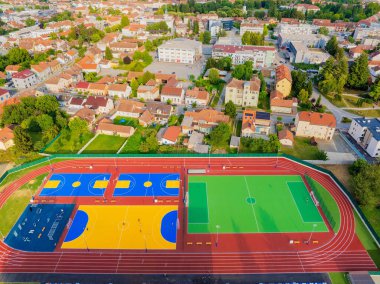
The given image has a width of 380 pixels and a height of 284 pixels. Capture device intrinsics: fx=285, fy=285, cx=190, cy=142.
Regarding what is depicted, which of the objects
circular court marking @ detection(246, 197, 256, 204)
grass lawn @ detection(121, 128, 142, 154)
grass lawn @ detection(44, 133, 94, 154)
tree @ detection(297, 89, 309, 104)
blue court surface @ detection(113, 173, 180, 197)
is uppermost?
tree @ detection(297, 89, 309, 104)

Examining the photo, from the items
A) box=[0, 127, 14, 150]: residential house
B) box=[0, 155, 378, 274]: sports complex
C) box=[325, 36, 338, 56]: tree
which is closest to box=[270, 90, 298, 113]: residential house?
box=[0, 155, 378, 274]: sports complex

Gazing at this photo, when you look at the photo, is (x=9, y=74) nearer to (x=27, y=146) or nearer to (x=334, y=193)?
(x=27, y=146)

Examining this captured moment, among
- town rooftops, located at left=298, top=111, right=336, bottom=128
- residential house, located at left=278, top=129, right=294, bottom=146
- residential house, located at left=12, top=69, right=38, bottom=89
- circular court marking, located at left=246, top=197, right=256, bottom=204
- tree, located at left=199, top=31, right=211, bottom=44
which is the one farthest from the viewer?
tree, located at left=199, top=31, right=211, bottom=44

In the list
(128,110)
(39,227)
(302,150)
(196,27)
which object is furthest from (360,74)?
(39,227)

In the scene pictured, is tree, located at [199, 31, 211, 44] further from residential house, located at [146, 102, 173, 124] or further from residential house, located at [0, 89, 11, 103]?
residential house, located at [0, 89, 11, 103]

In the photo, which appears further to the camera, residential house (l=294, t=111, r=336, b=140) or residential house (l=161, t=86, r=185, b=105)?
residential house (l=161, t=86, r=185, b=105)

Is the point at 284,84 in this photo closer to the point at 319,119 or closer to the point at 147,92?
the point at 319,119

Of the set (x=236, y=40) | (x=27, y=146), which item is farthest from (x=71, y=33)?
(x=27, y=146)
